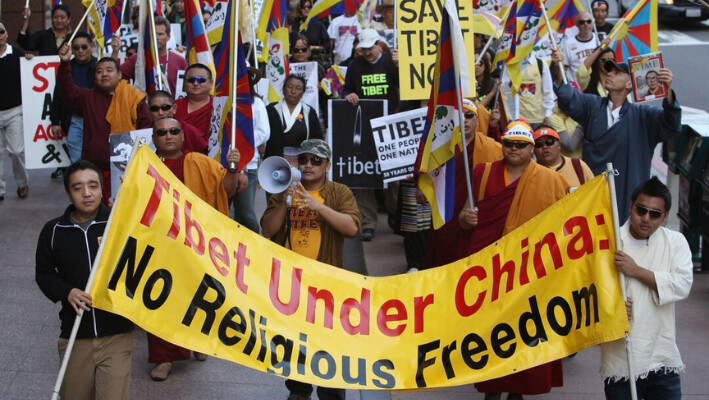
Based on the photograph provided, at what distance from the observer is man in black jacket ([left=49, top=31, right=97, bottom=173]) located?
33.5ft

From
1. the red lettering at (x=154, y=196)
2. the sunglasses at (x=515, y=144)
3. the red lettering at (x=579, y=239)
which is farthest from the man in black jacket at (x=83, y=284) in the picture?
the sunglasses at (x=515, y=144)

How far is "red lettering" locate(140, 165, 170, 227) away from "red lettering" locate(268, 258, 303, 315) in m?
0.71

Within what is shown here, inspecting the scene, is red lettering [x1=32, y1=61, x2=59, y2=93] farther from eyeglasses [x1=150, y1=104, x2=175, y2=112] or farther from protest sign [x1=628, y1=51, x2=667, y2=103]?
protest sign [x1=628, y1=51, x2=667, y2=103]

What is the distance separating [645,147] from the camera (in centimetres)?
857

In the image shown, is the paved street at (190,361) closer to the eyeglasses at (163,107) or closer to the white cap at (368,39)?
the eyeglasses at (163,107)

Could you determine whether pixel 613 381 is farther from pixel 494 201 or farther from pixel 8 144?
pixel 8 144

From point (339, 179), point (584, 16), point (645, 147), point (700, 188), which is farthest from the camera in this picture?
point (584, 16)

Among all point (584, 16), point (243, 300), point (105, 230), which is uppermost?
point (584, 16)

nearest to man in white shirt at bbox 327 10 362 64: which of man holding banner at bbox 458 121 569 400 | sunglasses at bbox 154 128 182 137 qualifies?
sunglasses at bbox 154 128 182 137

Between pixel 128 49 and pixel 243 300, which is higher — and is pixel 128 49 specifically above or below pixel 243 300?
above

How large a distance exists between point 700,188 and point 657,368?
4387 mm

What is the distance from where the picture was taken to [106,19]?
1147 cm

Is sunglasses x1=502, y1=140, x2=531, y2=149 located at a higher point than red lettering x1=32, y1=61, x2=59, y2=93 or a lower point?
lower

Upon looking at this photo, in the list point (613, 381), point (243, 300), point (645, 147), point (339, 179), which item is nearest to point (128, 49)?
point (339, 179)
